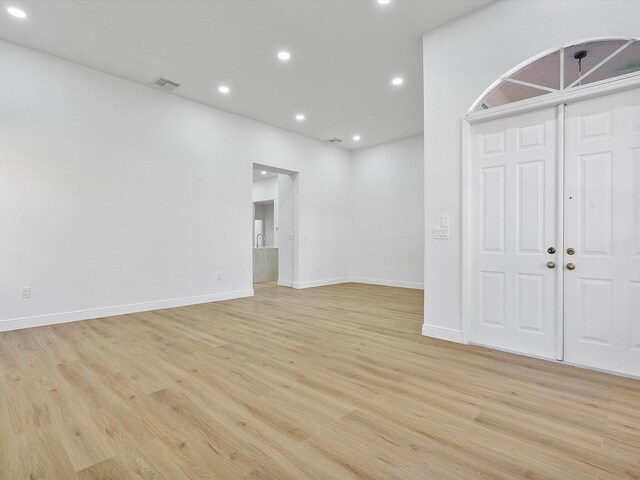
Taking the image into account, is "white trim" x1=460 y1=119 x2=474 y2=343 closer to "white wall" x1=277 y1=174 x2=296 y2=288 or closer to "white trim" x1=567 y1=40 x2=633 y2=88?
"white trim" x1=567 y1=40 x2=633 y2=88

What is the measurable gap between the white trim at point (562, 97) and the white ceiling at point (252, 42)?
1.11 metres

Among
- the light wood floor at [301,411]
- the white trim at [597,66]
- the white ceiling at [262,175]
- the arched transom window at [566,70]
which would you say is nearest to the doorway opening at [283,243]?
the white ceiling at [262,175]

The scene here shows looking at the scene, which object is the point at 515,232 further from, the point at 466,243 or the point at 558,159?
the point at 558,159

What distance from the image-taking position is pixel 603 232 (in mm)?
2646

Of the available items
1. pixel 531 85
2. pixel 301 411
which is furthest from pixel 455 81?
pixel 301 411

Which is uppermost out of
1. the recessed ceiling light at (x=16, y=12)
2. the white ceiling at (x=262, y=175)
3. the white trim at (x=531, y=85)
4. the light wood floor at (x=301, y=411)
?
the recessed ceiling light at (x=16, y=12)

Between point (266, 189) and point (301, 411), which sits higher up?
point (266, 189)

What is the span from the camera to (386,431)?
1.81 m

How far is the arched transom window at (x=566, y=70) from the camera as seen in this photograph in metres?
2.57

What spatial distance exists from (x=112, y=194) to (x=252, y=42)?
2.85 meters

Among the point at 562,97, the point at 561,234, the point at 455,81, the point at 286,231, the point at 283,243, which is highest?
the point at 455,81

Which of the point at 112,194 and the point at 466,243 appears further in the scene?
the point at 112,194

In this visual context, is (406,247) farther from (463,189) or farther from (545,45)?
(545,45)

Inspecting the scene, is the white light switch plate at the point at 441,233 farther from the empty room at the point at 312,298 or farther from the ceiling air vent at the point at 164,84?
the ceiling air vent at the point at 164,84
